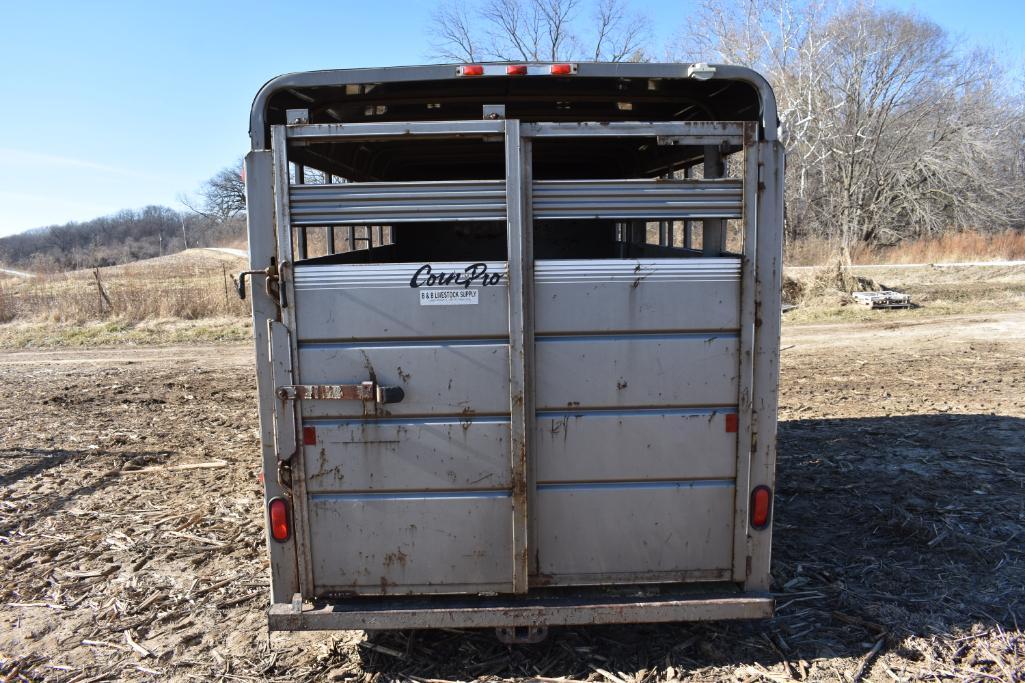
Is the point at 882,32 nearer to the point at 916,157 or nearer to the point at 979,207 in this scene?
the point at 916,157

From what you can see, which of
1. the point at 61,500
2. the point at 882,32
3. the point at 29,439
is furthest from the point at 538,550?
the point at 882,32

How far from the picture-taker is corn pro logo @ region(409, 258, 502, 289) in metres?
3.12

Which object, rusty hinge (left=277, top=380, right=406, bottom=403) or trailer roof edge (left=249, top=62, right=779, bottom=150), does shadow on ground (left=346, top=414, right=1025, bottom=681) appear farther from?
trailer roof edge (left=249, top=62, right=779, bottom=150)

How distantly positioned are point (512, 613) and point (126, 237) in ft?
273

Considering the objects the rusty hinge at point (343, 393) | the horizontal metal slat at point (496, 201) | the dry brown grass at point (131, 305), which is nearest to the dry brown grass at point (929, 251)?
the dry brown grass at point (131, 305)

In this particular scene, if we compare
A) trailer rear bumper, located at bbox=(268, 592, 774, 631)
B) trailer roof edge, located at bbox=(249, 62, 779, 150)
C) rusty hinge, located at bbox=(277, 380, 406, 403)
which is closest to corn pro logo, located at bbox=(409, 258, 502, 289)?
rusty hinge, located at bbox=(277, 380, 406, 403)

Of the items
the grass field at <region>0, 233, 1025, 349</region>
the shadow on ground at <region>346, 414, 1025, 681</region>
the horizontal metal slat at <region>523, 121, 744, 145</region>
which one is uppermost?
the horizontal metal slat at <region>523, 121, 744, 145</region>

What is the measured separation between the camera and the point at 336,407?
3203 mm

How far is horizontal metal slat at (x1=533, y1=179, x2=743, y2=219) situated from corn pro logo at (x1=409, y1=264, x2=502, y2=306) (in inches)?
14.1

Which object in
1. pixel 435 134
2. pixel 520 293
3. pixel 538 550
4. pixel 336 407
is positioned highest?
pixel 435 134

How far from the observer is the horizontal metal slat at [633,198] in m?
3.16

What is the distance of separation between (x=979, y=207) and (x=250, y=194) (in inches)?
1326

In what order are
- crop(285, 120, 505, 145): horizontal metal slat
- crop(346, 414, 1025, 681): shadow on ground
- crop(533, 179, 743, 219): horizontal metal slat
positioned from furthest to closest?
crop(346, 414, 1025, 681): shadow on ground, crop(533, 179, 743, 219): horizontal metal slat, crop(285, 120, 505, 145): horizontal metal slat

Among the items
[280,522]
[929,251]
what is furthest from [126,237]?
[280,522]
